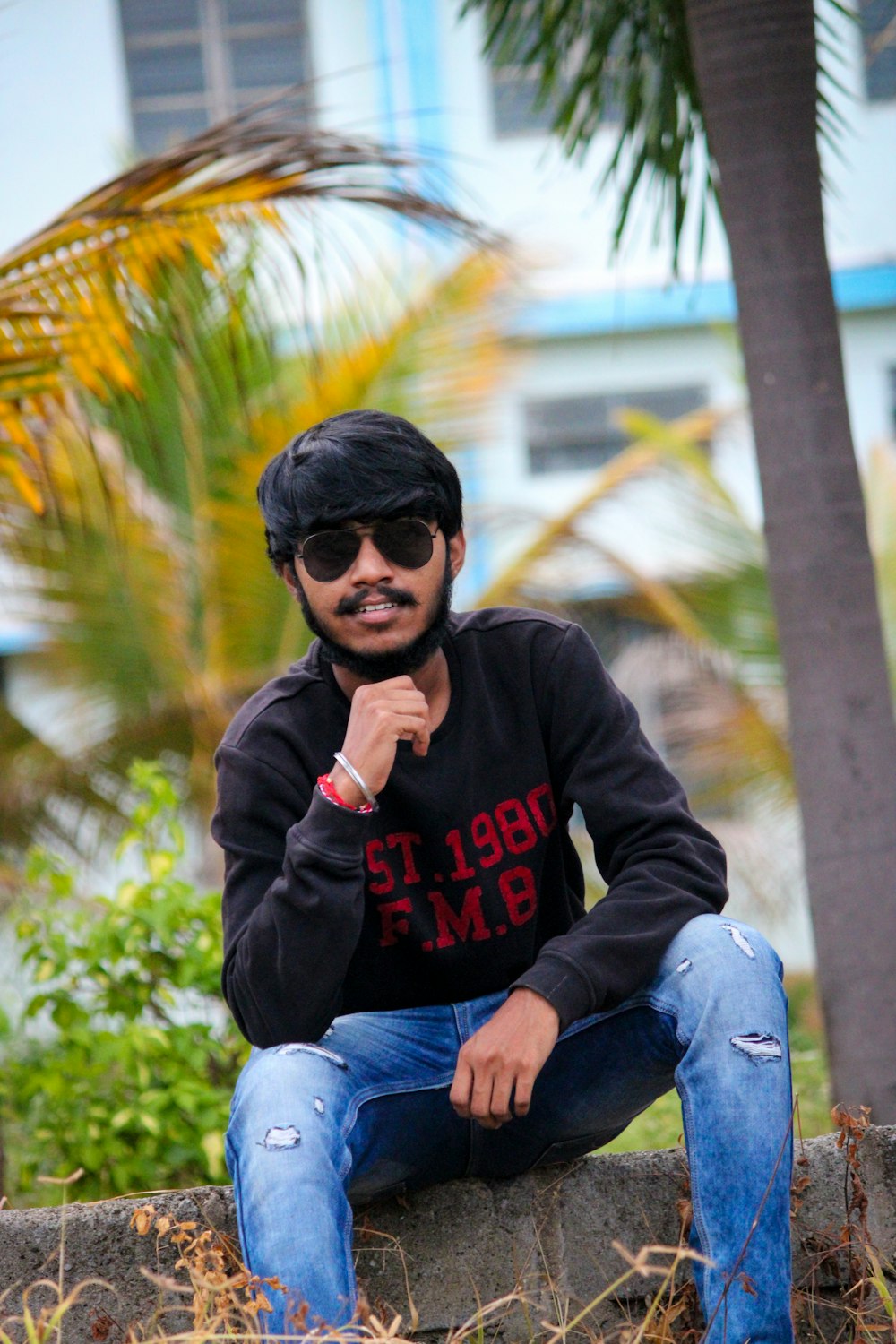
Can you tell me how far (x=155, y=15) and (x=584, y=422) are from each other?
4.99 metres

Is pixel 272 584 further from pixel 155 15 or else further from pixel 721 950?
pixel 155 15

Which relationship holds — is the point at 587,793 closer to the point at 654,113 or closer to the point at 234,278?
the point at 654,113

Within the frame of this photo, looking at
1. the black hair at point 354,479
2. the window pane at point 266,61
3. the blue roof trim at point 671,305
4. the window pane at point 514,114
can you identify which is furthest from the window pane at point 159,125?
the black hair at point 354,479

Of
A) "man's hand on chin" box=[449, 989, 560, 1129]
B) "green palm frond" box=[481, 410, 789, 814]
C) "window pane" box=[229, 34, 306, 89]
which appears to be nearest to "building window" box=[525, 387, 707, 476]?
"window pane" box=[229, 34, 306, 89]

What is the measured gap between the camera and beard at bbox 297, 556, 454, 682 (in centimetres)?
261

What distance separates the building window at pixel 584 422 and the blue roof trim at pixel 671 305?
61cm

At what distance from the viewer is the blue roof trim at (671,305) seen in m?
12.6

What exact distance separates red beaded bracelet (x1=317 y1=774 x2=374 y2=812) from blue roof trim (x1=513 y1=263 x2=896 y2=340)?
34.7ft

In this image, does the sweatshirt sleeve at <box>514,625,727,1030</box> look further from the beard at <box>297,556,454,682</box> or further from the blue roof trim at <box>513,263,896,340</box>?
the blue roof trim at <box>513,263,896,340</box>

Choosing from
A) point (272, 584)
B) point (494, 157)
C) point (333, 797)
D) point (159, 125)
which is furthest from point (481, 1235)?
point (159, 125)

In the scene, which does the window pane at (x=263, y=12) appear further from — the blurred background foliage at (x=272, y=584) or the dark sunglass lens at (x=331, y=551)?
the dark sunglass lens at (x=331, y=551)

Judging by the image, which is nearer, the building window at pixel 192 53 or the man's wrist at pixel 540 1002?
the man's wrist at pixel 540 1002

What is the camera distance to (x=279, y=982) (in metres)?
2.37

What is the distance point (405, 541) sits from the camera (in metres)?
2.61
